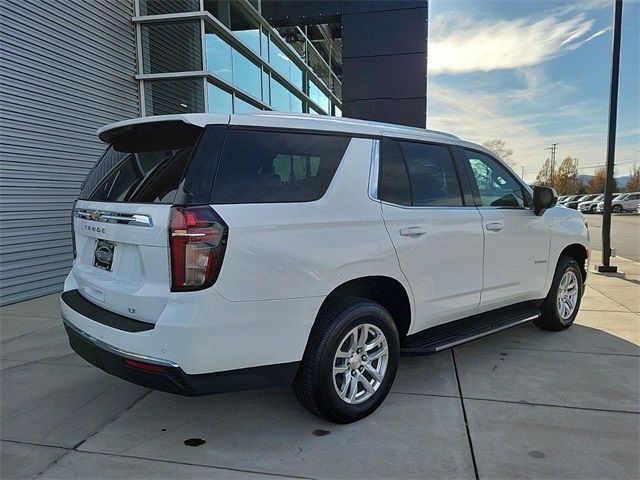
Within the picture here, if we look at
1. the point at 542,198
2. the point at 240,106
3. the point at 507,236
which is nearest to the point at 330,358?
the point at 507,236

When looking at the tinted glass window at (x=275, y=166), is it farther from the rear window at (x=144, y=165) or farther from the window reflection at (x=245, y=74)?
the window reflection at (x=245, y=74)

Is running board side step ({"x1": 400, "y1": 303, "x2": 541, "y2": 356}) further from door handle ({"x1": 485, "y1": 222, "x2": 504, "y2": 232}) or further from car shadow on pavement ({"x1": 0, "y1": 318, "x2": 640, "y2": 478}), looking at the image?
door handle ({"x1": 485, "y1": 222, "x2": 504, "y2": 232})

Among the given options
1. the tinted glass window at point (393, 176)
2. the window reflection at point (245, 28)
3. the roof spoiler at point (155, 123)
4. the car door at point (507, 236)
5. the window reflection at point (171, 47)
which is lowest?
the car door at point (507, 236)

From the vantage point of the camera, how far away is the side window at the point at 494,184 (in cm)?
393

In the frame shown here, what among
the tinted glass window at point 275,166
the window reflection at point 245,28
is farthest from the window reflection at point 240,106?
the tinted glass window at point 275,166

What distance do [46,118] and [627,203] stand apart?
42.9 metres

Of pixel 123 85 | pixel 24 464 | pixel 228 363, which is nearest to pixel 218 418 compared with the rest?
pixel 228 363

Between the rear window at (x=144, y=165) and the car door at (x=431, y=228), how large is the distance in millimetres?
1297

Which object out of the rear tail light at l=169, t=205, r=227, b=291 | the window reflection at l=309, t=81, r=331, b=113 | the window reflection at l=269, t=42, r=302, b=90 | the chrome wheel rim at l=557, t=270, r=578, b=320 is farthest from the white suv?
the window reflection at l=309, t=81, r=331, b=113

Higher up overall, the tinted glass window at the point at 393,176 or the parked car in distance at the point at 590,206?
the tinted glass window at the point at 393,176

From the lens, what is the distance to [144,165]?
276cm

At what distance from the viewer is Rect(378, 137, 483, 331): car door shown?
123 inches

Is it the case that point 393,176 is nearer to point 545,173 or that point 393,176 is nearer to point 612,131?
point 612,131

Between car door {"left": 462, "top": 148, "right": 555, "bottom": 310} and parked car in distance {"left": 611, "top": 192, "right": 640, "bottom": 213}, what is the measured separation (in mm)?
40724
